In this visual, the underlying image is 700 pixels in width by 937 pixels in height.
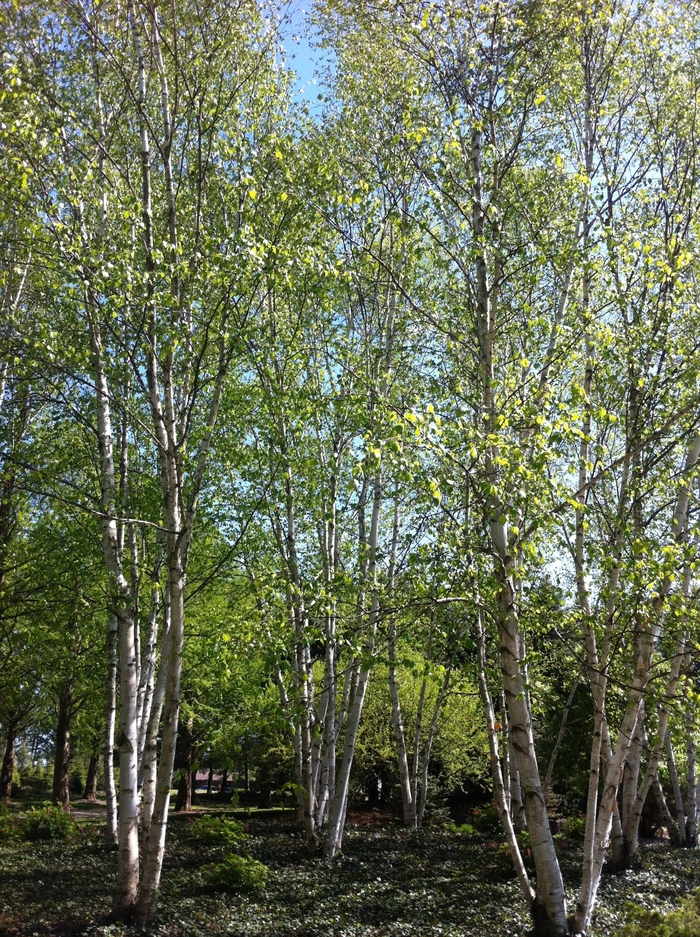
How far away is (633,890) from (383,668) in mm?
9433

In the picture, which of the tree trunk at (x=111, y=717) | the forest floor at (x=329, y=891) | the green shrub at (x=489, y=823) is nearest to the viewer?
the forest floor at (x=329, y=891)

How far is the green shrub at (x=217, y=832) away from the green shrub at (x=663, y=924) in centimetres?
782

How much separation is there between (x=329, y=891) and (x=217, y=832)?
447cm

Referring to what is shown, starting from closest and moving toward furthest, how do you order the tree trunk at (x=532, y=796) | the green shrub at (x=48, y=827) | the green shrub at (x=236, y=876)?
the tree trunk at (x=532, y=796) → the green shrub at (x=236, y=876) → the green shrub at (x=48, y=827)

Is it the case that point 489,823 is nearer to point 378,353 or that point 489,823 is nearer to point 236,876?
point 236,876

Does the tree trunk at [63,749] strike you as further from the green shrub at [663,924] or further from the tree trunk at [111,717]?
the green shrub at [663,924]

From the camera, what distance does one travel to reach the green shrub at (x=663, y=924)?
20.9 ft

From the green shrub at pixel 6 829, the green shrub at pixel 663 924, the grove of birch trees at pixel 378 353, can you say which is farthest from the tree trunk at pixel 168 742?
the green shrub at pixel 6 829

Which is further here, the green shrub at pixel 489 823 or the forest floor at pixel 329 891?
the green shrub at pixel 489 823

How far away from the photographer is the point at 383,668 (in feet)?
61.9

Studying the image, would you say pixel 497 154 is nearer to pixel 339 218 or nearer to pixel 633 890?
pixel 339 218

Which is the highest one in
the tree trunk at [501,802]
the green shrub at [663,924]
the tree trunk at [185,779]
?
the tree trunk at [501,802]

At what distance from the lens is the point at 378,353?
8711 mm

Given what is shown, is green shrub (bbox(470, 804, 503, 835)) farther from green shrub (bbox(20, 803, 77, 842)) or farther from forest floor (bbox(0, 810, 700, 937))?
green shrub (bbox(20, 803, 77, 842))
